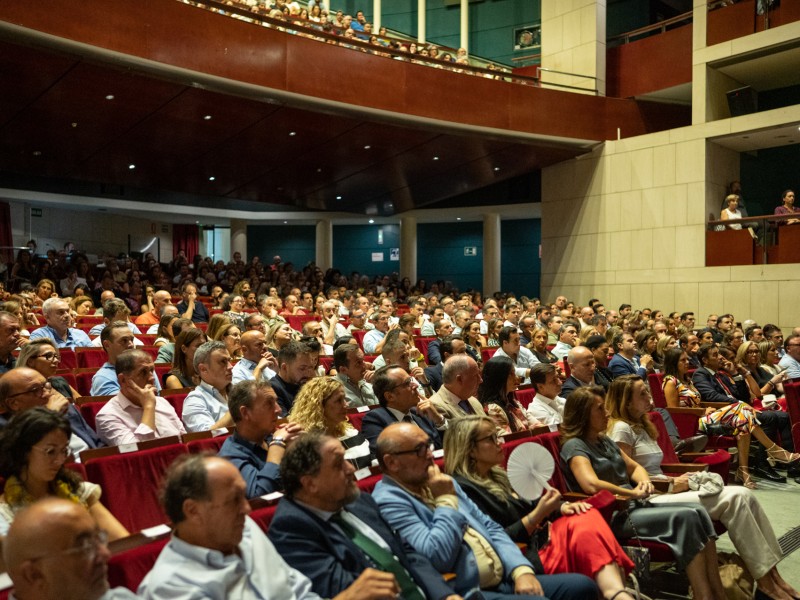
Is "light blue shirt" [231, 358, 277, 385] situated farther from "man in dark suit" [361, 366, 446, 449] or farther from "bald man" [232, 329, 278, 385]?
"man in dark suit" [361, 366, 446, 449]

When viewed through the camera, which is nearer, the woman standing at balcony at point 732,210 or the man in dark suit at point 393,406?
the man in dark suit at point 393,406

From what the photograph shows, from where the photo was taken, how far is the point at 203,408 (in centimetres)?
286

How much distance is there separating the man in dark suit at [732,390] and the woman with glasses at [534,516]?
8.92 ft

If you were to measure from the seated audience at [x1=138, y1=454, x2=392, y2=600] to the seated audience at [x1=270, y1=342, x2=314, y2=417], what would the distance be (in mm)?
1568

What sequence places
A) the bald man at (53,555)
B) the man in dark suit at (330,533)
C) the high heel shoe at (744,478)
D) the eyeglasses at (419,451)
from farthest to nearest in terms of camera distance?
1. the high heel shoe at (744,478)
2. the eyeglasses at (419,451)
3. the man in dark suit at (330,533)
4. the bald man at (53,555)

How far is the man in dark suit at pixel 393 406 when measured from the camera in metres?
2.72

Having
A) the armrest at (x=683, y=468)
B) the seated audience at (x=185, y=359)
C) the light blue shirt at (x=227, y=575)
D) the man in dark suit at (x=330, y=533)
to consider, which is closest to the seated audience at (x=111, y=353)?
the seated audience at (x=185, y=359)

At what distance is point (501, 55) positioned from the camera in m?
12.8

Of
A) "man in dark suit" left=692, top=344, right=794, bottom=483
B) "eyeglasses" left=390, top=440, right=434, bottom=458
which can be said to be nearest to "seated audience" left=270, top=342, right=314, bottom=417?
"eyeglasses" left=390, top=440, right=434, bottom=458

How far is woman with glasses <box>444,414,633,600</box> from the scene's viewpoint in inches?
81.6

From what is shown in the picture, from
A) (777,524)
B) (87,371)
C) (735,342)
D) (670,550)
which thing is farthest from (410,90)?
(670,550)

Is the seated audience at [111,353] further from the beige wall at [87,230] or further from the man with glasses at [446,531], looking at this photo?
the beige wall at [87,230]

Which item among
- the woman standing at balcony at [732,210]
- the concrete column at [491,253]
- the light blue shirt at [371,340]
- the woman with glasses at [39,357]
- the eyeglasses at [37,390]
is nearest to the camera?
the eyeglasses at [37,390]

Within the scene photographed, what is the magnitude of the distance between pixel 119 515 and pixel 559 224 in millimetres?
9716
